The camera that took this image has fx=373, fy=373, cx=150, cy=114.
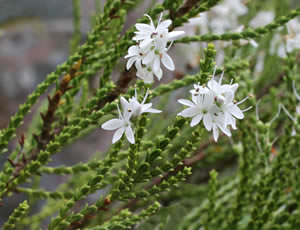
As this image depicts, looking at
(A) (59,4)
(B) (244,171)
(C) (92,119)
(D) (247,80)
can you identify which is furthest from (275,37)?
(A) (59,4)

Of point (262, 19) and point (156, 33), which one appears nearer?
point (156, 33)

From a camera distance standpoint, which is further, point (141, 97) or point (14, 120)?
point (14, 120)

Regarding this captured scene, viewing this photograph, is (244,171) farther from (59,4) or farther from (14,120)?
(59,4)

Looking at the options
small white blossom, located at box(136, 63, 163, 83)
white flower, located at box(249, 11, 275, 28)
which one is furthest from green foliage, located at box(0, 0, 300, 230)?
white flower, located at box(249, 11, 275, 28)

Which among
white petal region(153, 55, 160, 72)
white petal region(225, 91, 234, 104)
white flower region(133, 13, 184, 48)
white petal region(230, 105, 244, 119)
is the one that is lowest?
white petal region(230, 105, 244, 119)

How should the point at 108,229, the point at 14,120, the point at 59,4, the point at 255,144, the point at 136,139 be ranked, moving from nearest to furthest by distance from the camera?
1. the point at 136,139
2. the point at 108,229
3. the point at 14,120
4. the point at 255,144
5. the point at 59,4

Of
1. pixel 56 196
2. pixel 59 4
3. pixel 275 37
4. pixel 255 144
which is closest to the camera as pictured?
pixel 56 196

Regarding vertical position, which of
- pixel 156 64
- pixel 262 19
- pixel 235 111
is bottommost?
pixel 235 111

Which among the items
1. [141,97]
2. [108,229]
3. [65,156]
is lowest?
[108,229]

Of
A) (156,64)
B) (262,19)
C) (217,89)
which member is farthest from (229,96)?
(262,19)

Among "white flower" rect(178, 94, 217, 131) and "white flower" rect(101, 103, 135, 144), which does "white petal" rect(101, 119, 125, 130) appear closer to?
"white flower" rect(101, 103, 135, 144)

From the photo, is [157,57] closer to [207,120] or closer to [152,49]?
[152,49]
